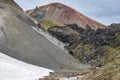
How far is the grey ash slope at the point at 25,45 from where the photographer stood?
6906cm

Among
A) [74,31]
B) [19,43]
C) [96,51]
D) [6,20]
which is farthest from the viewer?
[74,31]

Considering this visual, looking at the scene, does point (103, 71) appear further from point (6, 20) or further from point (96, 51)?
point (96, 51)

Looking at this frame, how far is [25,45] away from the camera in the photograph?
73.2 metres

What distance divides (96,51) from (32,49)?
54.4 m

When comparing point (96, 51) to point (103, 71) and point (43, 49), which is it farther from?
point (103, 71)

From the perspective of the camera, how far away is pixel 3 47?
222 feet

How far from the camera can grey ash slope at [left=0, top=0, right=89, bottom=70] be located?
69062mm

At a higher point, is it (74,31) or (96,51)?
(74,31)

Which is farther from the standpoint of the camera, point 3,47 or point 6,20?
point 6,20

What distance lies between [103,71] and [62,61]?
49578mm

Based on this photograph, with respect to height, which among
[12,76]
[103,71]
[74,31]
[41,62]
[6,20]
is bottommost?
[103,71]

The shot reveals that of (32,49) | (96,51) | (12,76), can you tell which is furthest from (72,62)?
(96,51)

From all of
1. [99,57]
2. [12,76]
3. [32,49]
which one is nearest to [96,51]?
[99,57]

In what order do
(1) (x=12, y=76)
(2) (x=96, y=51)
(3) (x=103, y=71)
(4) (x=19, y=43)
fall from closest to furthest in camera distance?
(3) (x=103, y=71) < (1) (x=12, y=76) < (4) (x=19, y=43) < (2) (x=96, y=51)
